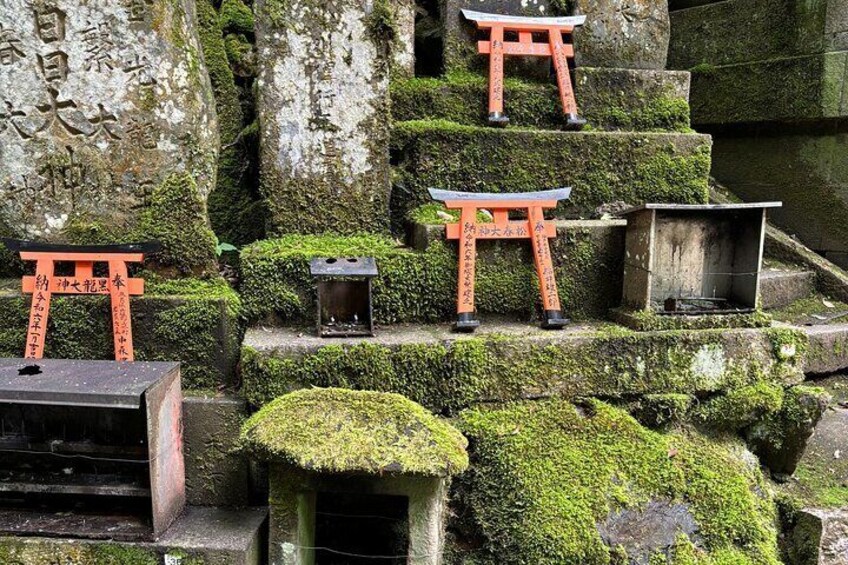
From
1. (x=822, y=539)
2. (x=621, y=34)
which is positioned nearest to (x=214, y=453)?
(x=822, y=539)

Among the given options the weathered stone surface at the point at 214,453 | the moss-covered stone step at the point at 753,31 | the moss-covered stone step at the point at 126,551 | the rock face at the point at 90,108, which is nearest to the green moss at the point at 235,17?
the rock face at the point at 90,108

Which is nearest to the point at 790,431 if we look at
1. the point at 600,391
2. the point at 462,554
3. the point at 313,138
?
the point at 600,391

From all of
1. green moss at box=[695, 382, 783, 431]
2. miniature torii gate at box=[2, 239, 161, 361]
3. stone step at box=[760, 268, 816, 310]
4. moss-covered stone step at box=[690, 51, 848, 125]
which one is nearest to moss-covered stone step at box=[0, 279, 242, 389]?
miniature torii gate at box=[2, 239, 161, 361]

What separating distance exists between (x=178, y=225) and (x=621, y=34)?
4.41 metres

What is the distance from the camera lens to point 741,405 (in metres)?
3.91

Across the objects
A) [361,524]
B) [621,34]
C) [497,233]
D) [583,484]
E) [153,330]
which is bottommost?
[361,524]

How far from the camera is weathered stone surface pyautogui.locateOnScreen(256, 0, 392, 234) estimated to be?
13.9 ft

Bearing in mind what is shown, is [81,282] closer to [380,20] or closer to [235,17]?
[380,20]

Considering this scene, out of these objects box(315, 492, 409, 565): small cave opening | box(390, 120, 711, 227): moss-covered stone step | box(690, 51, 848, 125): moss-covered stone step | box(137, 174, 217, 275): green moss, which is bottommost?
box(315, 492, 409, 565): small cave opening

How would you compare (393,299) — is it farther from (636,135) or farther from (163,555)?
(636,135)

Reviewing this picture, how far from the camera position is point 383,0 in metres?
4.29

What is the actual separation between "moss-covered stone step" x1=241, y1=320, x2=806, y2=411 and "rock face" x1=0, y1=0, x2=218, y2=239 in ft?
4.57

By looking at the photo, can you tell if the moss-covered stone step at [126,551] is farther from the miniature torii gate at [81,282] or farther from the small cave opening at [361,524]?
the miniature torii gate at [81,282]

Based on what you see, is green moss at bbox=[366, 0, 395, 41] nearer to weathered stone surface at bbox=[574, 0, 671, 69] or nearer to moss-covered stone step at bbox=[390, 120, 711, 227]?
moss-covered stone step at bbox=[390, 120, 711, 227]
